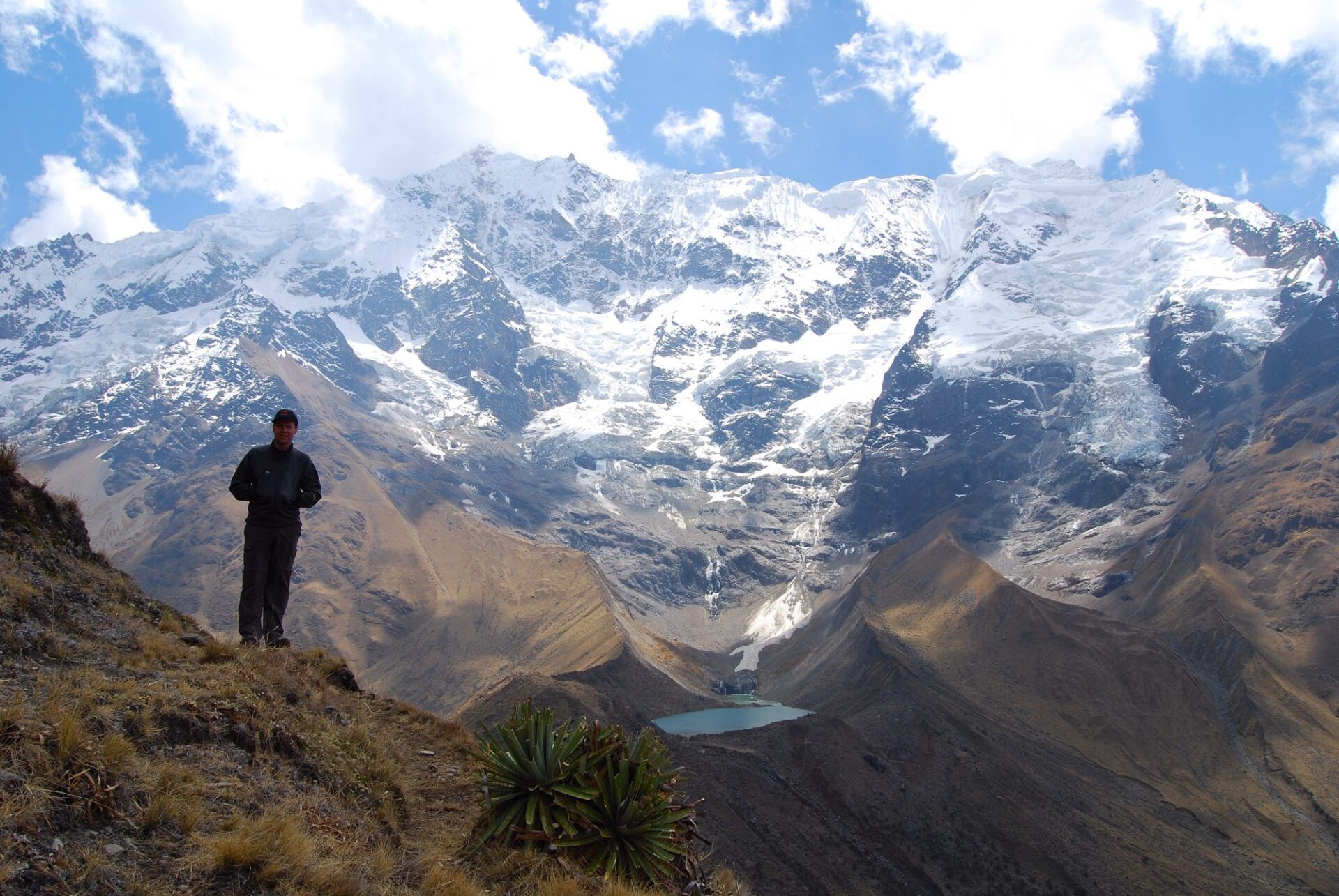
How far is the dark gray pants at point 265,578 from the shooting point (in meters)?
12.1

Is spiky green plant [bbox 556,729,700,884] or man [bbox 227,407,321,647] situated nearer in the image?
spiky green plant [bbox 556,729,700,884]

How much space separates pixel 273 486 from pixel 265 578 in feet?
4.41

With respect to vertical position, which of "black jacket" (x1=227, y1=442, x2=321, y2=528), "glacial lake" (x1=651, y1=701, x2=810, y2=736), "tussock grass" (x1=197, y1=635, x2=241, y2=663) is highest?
"black jacket" (x1=227, y1=442, x2=321, y2=528)

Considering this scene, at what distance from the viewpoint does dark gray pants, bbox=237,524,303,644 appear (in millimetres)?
12141

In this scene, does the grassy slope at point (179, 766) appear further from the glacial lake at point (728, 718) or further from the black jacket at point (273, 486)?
the glacial lake at point (728, 718)

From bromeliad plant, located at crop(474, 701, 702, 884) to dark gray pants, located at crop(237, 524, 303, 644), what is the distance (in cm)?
380

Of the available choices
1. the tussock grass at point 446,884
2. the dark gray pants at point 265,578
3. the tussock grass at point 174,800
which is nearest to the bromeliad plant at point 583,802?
the tussock grass at point 446,884

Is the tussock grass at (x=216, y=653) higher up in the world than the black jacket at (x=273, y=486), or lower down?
lower down

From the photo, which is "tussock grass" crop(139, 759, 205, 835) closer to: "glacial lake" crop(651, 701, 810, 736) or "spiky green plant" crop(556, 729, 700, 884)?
"spiky green plant" crop(556, 729, 700, 884)

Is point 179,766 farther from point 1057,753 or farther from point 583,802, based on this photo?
point 1057,753

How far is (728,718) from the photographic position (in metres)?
122

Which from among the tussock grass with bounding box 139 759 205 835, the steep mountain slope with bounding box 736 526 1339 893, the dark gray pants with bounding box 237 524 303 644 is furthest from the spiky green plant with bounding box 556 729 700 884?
the steep mountain slope with bounding box 736 526 1339 893

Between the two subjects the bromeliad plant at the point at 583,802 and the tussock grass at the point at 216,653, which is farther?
the tussock grass at the point at 216,653

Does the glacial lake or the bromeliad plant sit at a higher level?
the bromeliad plant
